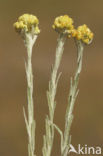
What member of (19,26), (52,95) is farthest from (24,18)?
(52,95)

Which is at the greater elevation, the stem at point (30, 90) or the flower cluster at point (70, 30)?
the flower cluster at point (70, 30)

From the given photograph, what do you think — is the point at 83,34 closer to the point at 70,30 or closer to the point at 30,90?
the point at 70,30

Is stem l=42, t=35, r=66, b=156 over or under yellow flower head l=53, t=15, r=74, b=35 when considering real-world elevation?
under

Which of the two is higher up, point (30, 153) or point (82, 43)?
point (82, 43)

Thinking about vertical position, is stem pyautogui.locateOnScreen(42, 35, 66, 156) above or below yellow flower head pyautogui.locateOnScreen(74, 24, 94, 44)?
below

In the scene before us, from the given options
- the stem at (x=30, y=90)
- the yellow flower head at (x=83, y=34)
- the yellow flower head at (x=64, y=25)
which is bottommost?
the stem at (x=30, y=90)

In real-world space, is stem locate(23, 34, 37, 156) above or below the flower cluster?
below

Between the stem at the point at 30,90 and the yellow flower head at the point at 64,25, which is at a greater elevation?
the yellow flower head at the point at 64,25

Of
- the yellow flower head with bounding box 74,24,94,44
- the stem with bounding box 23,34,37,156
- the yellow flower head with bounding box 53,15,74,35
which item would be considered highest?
the yellow flower head with bounding box 53,15,74,35

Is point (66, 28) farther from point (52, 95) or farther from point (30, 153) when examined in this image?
point (30, 153)
